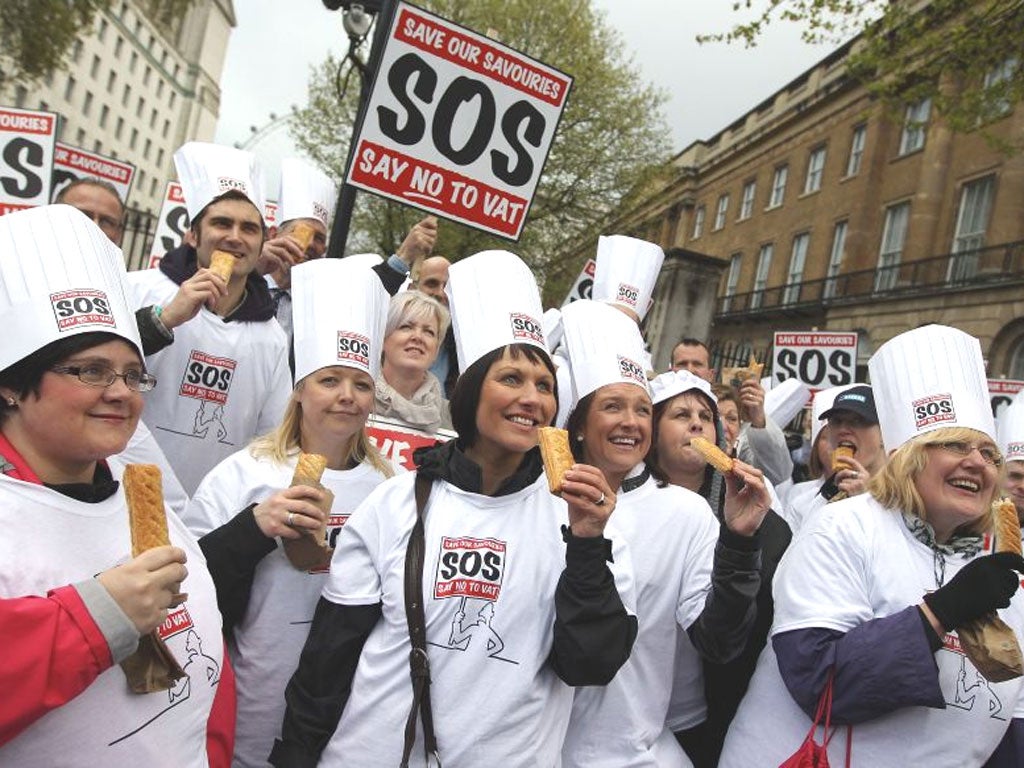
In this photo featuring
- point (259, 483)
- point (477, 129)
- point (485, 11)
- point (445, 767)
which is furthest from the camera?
point (485, 11)

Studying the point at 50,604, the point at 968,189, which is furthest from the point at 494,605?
the point at 968,189

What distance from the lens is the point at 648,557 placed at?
2824 millimetres

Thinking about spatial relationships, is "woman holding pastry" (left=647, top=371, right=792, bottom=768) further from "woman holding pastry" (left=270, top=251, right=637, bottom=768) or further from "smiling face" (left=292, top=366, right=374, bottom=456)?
"smiling face" (left=292, top=366, right=374, bottom=456)

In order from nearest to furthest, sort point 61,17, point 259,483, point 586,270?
point 259,483 → point 586,270 → point 61,17

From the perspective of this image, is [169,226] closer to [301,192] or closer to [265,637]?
[301,192]

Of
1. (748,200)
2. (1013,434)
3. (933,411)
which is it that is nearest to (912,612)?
(933,411)

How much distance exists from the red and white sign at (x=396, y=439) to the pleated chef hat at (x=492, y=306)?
40.2 inches

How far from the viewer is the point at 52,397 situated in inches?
70.7

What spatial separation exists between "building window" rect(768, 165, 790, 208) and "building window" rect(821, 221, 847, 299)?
14.8ft

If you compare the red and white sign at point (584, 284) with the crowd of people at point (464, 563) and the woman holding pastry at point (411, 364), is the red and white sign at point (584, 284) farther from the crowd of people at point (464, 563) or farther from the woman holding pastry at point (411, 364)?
the crowd of people at point (464, 563)

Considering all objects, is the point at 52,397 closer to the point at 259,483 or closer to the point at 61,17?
the point at 259,483

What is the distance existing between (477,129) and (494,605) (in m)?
3.19

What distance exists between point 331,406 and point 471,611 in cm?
98

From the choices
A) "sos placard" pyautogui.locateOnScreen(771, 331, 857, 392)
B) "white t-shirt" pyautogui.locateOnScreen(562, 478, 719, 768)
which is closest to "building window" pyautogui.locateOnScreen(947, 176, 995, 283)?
"sos placard" pyautogui.locateOnScreen(771, 331, 857, 392)
